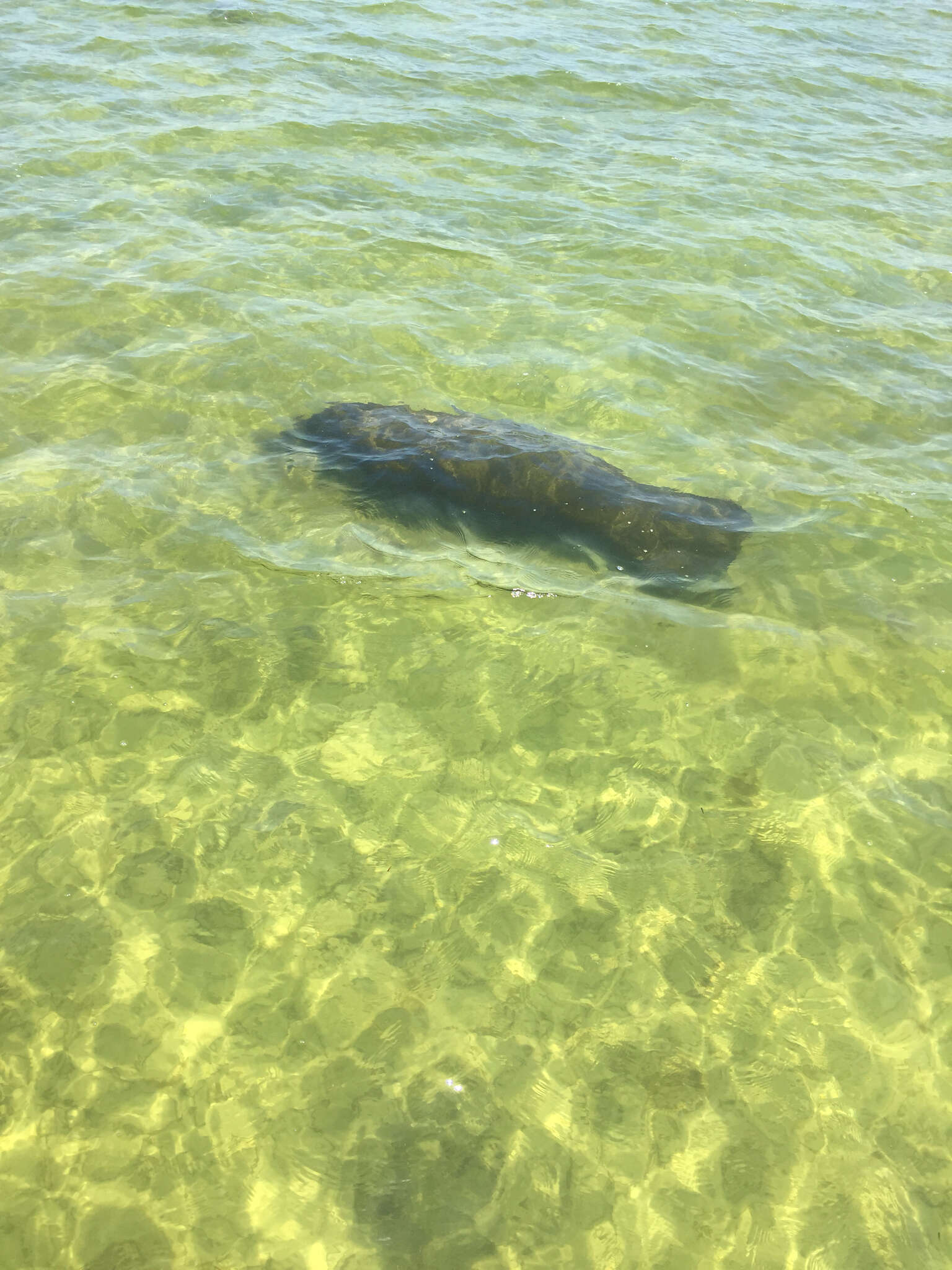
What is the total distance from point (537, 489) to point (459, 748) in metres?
2.88

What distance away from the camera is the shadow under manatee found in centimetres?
822

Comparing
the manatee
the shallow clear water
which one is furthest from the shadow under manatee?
the shallow clear water

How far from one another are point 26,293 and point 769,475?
8091mm

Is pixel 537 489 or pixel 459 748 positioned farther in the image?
pixel 537 489

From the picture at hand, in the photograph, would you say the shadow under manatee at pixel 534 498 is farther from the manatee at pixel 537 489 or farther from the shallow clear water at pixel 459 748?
the shallow clear water at pixel 459 748

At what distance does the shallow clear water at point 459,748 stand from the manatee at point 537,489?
12.7 inches

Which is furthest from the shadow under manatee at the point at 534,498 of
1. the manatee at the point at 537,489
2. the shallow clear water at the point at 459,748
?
the shallow clear water at the point at 459,748

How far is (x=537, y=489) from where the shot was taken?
27.7 ft

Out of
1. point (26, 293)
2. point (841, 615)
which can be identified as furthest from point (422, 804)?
point (26, 293)

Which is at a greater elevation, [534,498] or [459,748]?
[534,498]

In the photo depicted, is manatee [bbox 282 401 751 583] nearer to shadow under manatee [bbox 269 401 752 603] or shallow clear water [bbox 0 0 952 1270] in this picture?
shadow under manatee [bbox 269 401 752 603]

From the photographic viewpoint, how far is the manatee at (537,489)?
825 centimetres

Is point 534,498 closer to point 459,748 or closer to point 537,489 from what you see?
point 537,489

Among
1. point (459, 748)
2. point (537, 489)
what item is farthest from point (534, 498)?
point (459, 748)
